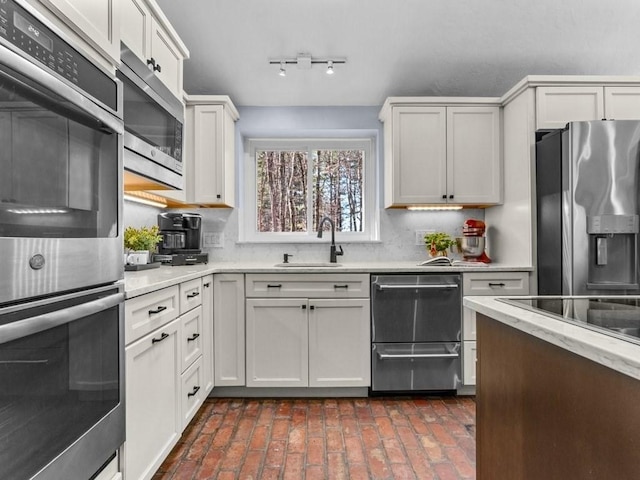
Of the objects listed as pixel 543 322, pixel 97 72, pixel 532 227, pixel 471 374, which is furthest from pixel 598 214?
pixel 97 72

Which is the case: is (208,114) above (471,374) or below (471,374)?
above

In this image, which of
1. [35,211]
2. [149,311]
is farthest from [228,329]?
[35,211]

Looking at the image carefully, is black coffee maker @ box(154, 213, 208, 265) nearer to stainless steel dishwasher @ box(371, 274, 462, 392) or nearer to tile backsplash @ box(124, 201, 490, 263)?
tile backsplash @ box(124, 201, 490, 263)

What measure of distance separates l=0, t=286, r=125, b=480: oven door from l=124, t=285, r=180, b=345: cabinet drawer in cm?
12

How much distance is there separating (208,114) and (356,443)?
8.15 ft

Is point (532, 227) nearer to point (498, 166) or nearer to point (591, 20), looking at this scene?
point (498, 166)

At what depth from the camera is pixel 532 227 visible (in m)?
2.56

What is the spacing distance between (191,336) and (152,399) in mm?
553

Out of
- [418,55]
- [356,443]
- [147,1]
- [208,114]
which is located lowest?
[356,443]

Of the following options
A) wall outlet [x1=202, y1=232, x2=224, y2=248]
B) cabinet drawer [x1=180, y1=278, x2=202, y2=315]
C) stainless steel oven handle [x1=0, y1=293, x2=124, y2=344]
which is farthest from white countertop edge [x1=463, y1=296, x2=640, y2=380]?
wall outlet [x1=202, y1=232, x2=224, y2=248]

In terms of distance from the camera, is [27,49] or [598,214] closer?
[27,49]

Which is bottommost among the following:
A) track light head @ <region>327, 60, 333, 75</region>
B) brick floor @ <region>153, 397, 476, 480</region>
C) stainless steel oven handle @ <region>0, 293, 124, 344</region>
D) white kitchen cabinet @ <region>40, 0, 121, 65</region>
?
brick floor @ <region>153, 397, 476, 480</region>

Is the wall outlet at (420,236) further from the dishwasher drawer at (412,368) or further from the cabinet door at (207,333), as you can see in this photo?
the cabinet door at (207,333)

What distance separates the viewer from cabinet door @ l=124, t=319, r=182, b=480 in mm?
1367
